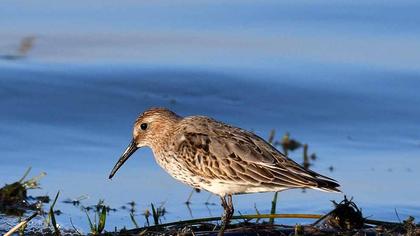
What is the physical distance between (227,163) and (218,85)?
17.9 feet

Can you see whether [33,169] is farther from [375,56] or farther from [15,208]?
[375,56]

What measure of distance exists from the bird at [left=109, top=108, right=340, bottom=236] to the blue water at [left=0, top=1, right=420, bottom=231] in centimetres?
179

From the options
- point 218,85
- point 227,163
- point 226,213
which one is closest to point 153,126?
point 227,163

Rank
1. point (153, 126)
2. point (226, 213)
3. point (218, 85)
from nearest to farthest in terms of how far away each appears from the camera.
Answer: point (226, 213) → point (153, 126) → point (218, 85)

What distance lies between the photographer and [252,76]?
44.7 ft

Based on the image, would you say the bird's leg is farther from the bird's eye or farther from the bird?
the bird's eye

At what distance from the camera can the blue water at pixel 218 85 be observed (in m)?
10.8

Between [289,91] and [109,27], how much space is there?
256cm

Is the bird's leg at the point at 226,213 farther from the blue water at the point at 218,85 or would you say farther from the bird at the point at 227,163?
the blue water at the point at 218,85

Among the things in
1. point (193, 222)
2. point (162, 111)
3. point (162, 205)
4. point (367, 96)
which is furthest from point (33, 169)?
point (367, 96)

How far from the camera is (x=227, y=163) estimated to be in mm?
7965

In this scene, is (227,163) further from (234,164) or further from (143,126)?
(143,126)

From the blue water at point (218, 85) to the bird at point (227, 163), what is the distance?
179cm

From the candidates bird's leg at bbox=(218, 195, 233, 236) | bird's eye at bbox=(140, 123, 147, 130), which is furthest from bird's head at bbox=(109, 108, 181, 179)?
bird's leg at bbox=(218, 195, 233, 236)
